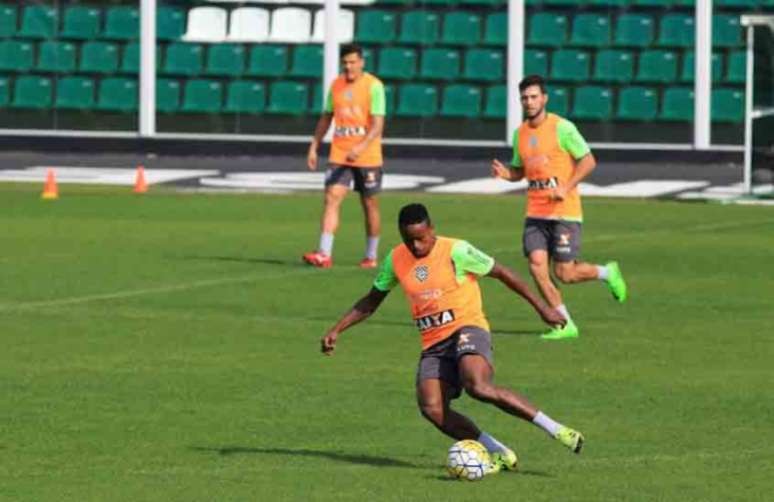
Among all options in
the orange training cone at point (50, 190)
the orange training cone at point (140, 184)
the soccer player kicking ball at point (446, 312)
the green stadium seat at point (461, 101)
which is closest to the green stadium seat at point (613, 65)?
the green stadium seat at point (461, 101)

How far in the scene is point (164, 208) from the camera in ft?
110

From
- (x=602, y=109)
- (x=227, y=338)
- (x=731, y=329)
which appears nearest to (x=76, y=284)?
(x=227, y=338)

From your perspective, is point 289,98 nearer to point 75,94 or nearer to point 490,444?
point 75,94

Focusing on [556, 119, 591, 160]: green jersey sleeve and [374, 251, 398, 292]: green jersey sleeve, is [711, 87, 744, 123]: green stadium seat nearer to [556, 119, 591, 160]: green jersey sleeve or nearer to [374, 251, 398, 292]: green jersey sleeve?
[556, 119, 591, 160]: green jersey sleeve

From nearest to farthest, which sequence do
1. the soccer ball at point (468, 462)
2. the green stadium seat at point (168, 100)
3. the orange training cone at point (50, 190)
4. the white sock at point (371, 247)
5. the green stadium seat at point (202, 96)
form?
the soccer ball at point (468, 462) < the white sock at point (371, 247) < the orange training cone at point (50, 190) < the green stadium seat at point (202, 96) < the green stadium seat at point (168, 100)

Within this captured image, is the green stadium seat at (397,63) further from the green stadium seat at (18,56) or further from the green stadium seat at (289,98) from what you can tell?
the green stadium seat at (18,56)

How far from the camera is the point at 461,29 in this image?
45.3 metres

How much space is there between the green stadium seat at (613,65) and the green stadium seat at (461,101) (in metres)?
2.16

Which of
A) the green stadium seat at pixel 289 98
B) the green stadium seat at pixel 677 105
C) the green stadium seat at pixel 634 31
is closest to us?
the green stadium seat at pixel 677 105

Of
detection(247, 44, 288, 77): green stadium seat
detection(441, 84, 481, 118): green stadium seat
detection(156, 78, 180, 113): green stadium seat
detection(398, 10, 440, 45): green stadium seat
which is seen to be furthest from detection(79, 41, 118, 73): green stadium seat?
detection(441, 84, 481, 118): green stadium seat

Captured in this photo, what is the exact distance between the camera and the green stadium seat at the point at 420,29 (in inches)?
1791

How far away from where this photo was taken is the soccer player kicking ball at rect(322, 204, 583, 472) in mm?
13391

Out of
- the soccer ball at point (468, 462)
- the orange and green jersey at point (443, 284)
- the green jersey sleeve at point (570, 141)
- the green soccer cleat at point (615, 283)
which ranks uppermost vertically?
the green jersey sleeve at point (570, 141)

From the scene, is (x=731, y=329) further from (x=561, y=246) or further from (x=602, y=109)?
(x=602, y=109)
